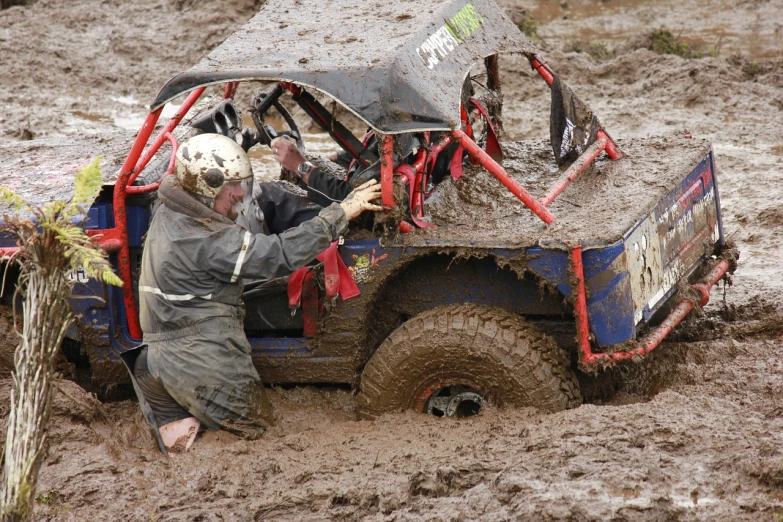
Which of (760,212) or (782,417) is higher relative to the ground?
(782,417)

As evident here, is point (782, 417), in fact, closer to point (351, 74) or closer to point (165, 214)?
point (351, 74)

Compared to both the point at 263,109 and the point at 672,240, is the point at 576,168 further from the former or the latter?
the point at 263,109

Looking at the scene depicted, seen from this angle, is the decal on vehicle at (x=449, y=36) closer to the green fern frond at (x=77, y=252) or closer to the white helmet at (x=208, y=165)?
the white helmet at (x=208, y=165)

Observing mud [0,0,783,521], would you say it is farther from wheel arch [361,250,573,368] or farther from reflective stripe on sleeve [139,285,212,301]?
reflective stripe on sleeve [139,285,212,301]

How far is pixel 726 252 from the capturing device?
5445mm

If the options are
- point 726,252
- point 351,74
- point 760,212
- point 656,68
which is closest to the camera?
point 351,74

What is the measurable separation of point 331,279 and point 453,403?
0.84m

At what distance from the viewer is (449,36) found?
4754 mm

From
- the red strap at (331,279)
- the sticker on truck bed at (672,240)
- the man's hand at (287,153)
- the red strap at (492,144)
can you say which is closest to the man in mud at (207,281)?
the red strap at (331,279)

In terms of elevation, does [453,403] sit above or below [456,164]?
below

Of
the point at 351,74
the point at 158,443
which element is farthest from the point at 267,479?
the point at 351,74

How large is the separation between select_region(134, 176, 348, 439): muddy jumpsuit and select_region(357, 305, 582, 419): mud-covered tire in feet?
1.91

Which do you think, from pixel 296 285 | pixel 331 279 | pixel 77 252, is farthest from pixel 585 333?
pixel 77 252

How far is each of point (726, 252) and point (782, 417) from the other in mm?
1406
